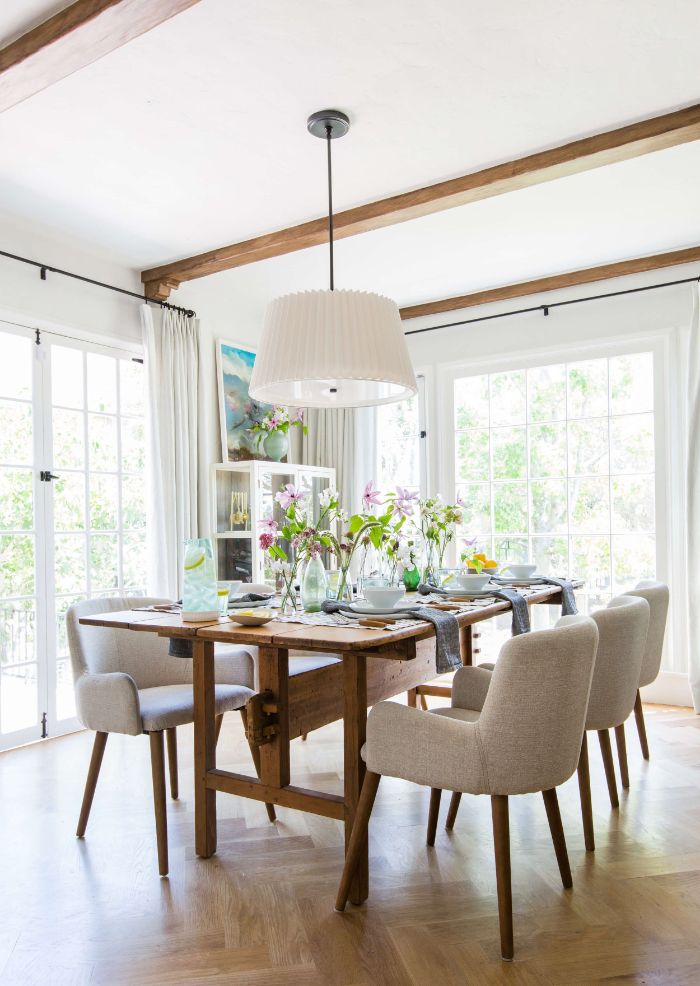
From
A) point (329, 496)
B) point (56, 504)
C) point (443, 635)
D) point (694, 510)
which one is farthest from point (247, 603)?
point (694, 510)

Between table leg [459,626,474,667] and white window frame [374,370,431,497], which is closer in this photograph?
table leg [459,626,474,667]

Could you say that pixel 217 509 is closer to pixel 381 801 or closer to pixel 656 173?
pixel 381 801

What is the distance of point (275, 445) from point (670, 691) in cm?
295

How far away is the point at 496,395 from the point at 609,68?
→ 2.72 metres

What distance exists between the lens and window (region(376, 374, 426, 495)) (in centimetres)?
539

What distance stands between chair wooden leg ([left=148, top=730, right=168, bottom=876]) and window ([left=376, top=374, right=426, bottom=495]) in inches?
129

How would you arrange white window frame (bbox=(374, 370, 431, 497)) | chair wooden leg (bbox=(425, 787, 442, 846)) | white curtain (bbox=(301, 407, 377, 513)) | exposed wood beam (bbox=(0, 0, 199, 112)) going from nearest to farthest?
exposed wood beam (bbox=(0, 0, 199, 112)) < chair wooden leg (bbox=(425, 787, 442, 846)) < white window frame (bbox=(374, 370, 431, 497)) < white curtain (bbox=(301, 407, 377, 513))

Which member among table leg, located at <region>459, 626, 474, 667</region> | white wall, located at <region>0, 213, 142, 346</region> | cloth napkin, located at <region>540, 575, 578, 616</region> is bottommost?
table leg, located at <region>459, 626, 474, 667</region>

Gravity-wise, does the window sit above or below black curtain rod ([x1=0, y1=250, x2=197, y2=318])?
below

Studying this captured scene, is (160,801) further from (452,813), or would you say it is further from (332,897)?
Answer: (452,813)

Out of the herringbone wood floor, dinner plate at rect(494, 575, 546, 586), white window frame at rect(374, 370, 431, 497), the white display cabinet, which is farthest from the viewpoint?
white window frame at rect(374, 370, 431, 497)

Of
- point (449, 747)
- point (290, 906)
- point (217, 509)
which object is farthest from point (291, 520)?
point (217, 509)

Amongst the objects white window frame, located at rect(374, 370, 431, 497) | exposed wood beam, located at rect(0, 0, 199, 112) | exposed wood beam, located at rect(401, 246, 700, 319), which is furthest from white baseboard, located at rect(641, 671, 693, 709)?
exposed wood beam, located at rect(0, 0, 199, 112)

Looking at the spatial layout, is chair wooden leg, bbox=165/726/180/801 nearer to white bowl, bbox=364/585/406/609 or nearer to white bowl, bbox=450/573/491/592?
white bowl, bbox=364/585/406/609
